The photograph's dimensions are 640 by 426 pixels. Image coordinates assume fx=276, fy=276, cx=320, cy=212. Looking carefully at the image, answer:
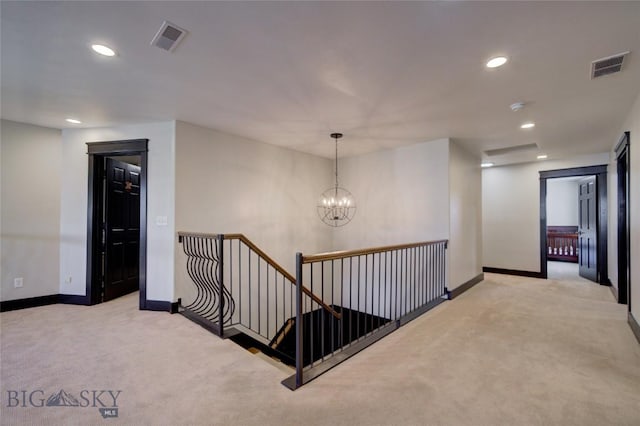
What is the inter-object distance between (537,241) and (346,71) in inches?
253

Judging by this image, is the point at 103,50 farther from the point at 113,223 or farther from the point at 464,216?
the point at 464,216

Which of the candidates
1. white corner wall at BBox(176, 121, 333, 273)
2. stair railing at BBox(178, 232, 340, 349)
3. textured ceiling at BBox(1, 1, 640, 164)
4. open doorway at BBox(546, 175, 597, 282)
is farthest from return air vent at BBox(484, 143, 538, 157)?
stair railing at BBox(178, 232, 340, 349)

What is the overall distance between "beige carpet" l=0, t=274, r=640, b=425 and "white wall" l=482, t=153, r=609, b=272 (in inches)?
125

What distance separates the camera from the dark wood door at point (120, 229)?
440 cm

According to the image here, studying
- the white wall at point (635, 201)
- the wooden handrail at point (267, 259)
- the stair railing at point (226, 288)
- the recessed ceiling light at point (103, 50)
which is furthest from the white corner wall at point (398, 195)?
the recessed ceiling light at point (103, 50)

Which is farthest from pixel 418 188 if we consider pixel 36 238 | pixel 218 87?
pixel 36 238

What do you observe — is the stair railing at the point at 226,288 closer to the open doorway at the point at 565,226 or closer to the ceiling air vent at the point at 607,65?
the ceiling air vent at the point at 607,65

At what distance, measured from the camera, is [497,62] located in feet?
7.82

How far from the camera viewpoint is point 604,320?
368 centimetres

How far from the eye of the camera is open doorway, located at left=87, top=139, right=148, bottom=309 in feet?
13.1

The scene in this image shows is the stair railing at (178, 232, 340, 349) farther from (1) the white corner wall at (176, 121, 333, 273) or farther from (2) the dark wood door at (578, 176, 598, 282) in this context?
(2) the dark wood door at (578, 176, 598, 282)

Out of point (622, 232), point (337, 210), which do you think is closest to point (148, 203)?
point (337, 210)

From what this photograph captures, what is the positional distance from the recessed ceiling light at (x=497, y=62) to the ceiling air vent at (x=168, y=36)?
247 centimetres

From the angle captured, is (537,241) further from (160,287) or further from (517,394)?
(160,287)
